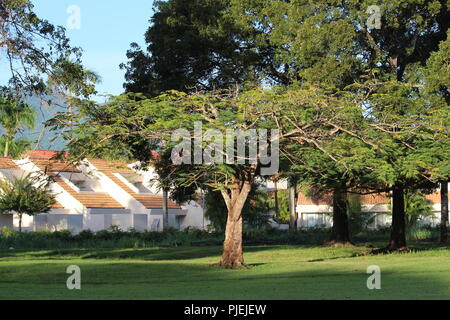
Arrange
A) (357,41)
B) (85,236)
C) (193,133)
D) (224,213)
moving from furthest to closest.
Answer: (224,213) → (85,236) → (357,41) → (193,133)

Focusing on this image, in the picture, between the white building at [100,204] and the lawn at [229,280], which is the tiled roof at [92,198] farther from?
the lawn at [229,280]

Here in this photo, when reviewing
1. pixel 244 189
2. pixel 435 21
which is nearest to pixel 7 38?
pixel 244 189

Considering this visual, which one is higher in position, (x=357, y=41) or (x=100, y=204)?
(x=357, y=41)

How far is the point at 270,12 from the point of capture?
3850 centimetres

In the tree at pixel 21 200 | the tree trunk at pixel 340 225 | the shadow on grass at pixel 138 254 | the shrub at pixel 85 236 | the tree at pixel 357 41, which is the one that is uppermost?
the tree at pixel 357 41

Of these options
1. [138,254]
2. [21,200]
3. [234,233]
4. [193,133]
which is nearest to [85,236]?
[21,200]

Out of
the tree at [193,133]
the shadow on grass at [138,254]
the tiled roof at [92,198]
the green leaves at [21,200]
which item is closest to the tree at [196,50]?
the shadow on grass at [138,254]

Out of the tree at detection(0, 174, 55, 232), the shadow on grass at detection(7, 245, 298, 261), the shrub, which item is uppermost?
the tree at detection(0, 174, 55, 232)

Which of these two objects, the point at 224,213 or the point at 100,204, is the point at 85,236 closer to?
the point at 224,213

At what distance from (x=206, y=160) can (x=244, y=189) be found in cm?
176

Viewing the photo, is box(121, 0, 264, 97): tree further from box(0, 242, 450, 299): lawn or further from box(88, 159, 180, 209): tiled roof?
box(88, 159, 180, 209): tiled roof

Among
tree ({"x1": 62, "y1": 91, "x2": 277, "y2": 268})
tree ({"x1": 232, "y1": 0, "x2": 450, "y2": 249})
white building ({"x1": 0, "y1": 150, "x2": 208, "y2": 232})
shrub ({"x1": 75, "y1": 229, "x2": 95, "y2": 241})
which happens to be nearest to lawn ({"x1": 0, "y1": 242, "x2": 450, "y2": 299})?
tree ({"x1": 62, "y1": 91, "x2": 277, "y2": 268})

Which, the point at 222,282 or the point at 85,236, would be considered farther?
the point at 85,236
